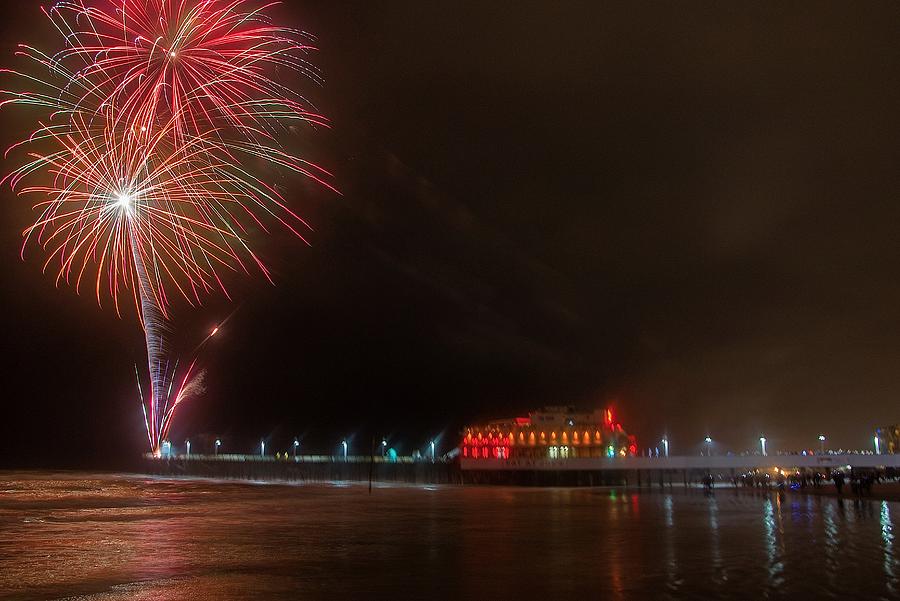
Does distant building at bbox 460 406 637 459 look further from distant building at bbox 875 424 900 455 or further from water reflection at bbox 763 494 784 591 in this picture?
water reflection at bbox 763 494 784 591

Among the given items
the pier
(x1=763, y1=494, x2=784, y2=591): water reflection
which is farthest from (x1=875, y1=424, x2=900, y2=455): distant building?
(x1=763, y1=494, x2=784, y2=591): water reflection

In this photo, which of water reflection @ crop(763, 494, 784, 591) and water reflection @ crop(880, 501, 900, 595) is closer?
water reflection @ crop(880, 501, 900, 595)

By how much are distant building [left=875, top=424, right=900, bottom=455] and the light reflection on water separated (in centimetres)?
9197

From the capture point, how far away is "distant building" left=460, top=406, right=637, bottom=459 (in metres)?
87.2

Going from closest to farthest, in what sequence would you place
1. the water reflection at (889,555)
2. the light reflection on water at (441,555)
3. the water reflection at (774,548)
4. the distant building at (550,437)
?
the light reflection on water at (441,555) < the water reflection at (889,555) < the water reflection at (774,548) < the distant building at (550,437)

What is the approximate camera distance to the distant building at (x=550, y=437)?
87.2m

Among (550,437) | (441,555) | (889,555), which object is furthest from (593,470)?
(441,555)

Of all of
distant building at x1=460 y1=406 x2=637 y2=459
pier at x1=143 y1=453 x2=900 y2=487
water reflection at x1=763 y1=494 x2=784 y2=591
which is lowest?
pier at x1=143 y1=453 x2=900 y2=487

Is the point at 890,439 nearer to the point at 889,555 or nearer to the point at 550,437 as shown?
the point at 550,437

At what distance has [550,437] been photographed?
8788 centimetres

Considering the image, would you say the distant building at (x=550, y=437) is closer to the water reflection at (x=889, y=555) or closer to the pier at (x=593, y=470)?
the pier at (x=593, y=470)

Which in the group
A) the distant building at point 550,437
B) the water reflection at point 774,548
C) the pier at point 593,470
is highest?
the distant building at point 550,437

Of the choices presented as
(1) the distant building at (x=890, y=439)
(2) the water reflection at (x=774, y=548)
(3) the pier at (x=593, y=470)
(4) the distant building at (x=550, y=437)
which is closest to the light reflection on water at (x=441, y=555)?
(2) the water reflection at (x=774, y=548)

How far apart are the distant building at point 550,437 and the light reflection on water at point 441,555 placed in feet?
204
